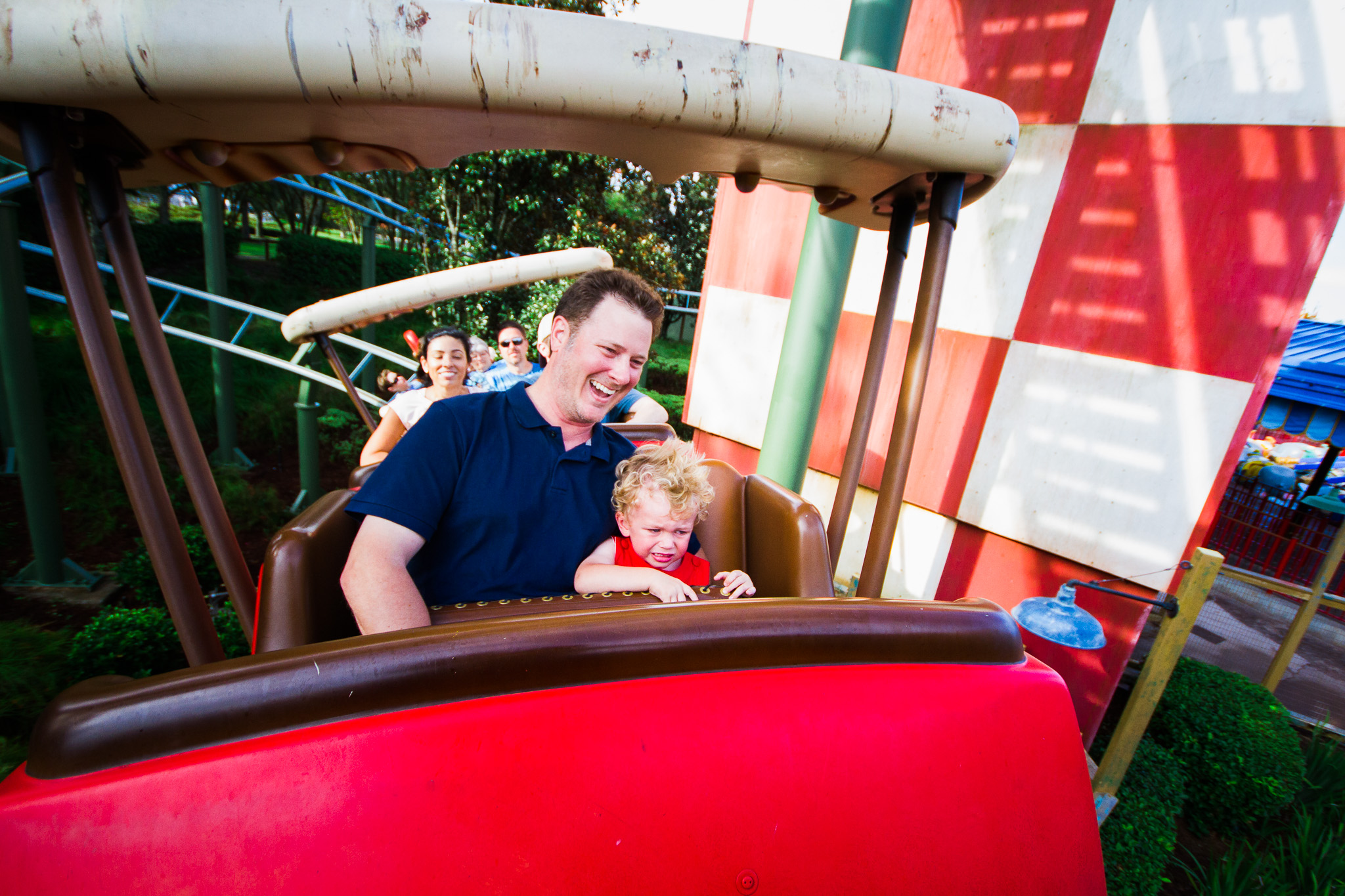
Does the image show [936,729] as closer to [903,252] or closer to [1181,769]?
[903,252]

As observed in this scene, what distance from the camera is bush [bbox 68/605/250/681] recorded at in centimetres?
251

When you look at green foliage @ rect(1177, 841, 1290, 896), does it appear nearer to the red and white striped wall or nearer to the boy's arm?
the red and white striped wall

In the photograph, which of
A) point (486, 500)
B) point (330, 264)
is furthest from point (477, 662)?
point (330, 264)

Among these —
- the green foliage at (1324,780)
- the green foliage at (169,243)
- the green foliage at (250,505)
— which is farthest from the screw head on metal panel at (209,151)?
the green foliage at (169,243)

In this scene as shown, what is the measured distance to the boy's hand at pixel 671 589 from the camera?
126 centimetres

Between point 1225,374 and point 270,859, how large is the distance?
10.3 feet

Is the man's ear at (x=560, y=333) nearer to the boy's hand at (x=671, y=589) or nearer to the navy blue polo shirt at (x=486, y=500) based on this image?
the navy blue polo shirt at (x=486, y=500)

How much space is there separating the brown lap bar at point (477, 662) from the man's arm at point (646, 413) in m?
2.08

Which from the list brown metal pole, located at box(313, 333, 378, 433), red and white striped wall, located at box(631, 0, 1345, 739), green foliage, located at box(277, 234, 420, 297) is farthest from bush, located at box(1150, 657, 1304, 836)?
green foliage, located at box(277, 234, 420, 297)

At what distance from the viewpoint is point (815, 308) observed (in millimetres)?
2465

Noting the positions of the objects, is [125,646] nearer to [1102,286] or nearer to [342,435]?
[1102,286]

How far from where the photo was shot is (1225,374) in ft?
7.59

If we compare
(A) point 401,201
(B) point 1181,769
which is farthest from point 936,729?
(A) point 401,201

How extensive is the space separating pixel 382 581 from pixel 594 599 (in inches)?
15.3
